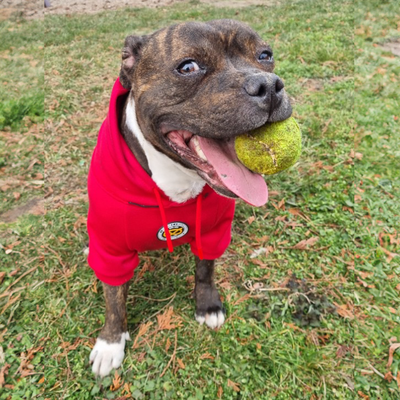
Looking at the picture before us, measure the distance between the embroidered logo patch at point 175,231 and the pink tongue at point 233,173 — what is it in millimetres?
575

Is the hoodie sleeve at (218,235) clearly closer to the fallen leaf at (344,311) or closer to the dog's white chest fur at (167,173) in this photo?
the dog's white chest fur at (167,173)

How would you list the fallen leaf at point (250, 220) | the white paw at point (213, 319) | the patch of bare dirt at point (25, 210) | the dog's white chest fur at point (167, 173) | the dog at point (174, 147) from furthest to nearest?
1. the patch of bare dirt at point (25, 210)
2. the fallen leaf at point (250, 220)
3. the white paw at point (213, 319)
4. the dog's white chest fur at point (167, 173)
5. the dog at point (174, 147)

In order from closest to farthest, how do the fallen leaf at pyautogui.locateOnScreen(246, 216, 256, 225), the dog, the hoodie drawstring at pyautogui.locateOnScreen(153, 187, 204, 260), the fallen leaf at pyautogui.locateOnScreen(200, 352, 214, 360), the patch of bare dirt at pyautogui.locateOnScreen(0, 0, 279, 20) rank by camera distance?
1. the dog
2. the hoodie drawstring at pyautogui.locateOnScreen(153, 187, 204, 260)
3. the fallen leaf at pyautogui.locateOnScreen(200, 352, 214, 360)
4. the fallen leaf at pyautogui.locateOnScreen(246, 216, 256, 225)
5. the patch of bare dirt at pyautogui.locateOnScreen(0, 0, 279, 20)

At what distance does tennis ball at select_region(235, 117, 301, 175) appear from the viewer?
5.94 feet

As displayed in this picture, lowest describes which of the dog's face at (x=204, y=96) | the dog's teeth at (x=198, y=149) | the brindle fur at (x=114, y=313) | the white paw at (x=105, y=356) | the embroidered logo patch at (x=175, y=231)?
the white paw at (x=105, y=356)

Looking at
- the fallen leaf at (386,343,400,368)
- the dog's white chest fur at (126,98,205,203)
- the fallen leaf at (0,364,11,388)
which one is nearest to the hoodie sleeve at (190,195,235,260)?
the dog's white chest fur at (126,98,205,203)

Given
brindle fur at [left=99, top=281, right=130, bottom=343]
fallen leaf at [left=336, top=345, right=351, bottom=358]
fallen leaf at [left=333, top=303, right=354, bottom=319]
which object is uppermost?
brindle fur at [left=99, top=281, right=130, bottom=343]

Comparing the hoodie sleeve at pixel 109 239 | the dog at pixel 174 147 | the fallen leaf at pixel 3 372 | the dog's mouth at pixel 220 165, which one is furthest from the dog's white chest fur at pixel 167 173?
the fallen leaf at pixel 3 372

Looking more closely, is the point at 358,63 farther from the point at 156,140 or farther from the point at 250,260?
the point at 156,140

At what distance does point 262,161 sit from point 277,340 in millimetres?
1420

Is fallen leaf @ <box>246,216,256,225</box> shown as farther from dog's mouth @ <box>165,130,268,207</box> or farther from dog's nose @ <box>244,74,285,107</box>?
dog's nose @ <box>244,74,285,107</box>

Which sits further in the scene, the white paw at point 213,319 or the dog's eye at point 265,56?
the white paw at point 213,319

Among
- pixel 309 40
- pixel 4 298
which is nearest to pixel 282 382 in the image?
pixel 4 298

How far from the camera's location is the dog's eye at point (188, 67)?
75.8 inches
